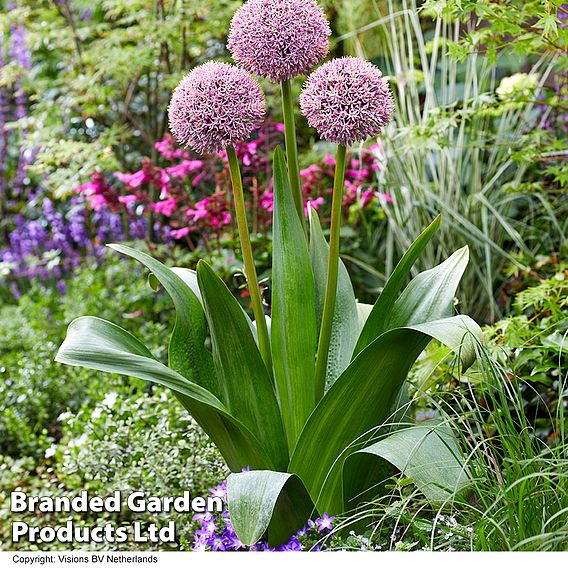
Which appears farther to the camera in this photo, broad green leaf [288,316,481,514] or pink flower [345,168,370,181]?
pink flower [345,168,370,181]

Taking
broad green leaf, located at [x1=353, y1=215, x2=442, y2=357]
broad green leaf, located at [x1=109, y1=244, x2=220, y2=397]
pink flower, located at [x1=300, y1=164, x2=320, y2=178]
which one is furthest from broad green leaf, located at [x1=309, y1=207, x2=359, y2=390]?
pink flower, located at [x1=300, y1=164, x2=320, y2=178]

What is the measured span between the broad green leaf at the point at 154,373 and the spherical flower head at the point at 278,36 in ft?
2.20

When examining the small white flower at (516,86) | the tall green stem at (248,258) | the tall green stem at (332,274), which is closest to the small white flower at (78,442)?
the tall green stem at (248,258)

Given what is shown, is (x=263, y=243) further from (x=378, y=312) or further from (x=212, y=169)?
(x=378, y=312)

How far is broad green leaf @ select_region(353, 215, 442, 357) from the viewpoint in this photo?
5.28ft

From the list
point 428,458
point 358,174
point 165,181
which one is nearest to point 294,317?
point 428,458

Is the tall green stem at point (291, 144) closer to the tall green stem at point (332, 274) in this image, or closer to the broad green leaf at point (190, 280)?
the tall green stem at point (332, 274)

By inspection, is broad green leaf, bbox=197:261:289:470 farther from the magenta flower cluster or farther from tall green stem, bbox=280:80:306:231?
tall green stem, bbox=280:80:306:231

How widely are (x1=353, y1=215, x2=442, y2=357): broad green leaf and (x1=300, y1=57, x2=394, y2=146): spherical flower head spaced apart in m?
0.26

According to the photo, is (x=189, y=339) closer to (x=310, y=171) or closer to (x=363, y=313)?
(x=363, y=313)

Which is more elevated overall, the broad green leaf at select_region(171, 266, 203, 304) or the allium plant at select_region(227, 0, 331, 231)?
the allium plant at select_region(227, 0, 331, 231)

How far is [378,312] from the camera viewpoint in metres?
1.69

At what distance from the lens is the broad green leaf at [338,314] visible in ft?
5.99
